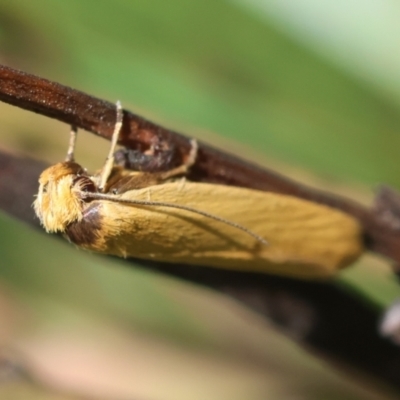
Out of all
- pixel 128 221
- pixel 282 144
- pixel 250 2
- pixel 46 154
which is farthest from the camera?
pixel 282 144

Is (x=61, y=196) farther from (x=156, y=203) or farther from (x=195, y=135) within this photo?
(x=195, y=135)

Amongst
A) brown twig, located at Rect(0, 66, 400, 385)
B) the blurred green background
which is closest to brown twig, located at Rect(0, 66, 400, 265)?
brown twig, located at Rect(0, 66, 400, 385)

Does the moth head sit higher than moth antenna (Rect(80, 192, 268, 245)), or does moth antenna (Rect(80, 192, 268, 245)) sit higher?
moth antenna (Rect(80, 192, 268, 245))

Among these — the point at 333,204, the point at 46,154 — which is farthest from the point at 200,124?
the point at 333,204

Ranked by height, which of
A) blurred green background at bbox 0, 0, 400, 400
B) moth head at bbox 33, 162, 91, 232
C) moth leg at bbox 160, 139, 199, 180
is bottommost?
moth head at bbox 33, 162, 91, 232

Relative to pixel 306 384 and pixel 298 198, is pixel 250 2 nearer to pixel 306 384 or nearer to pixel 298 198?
pixel 298 198

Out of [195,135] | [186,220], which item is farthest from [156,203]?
[195,135]

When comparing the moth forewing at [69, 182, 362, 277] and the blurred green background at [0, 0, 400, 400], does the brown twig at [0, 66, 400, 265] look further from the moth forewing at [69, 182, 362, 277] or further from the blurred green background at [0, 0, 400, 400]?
the blurred green background at [0, 0, 400, 400]
